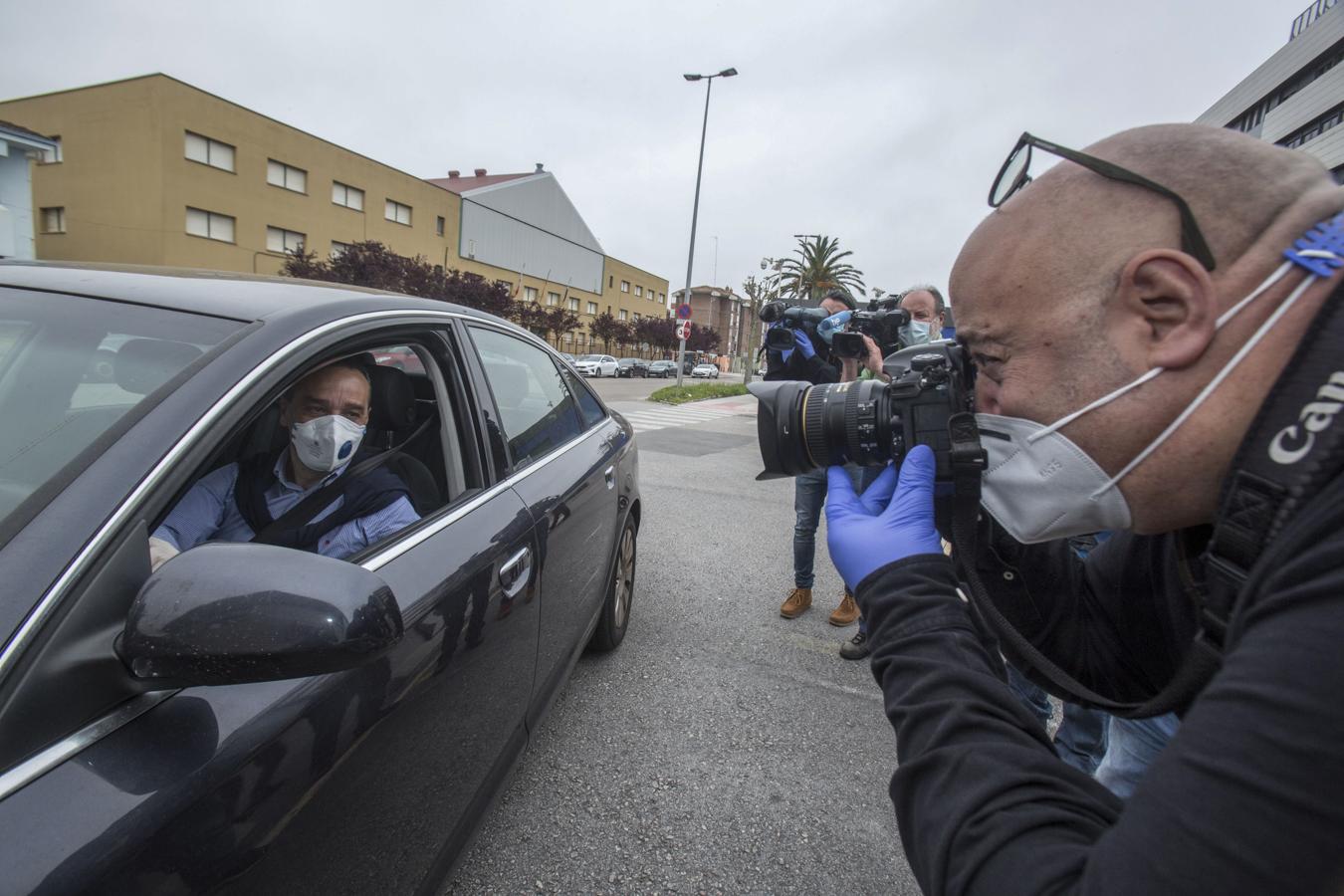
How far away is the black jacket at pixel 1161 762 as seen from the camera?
1.58 feet

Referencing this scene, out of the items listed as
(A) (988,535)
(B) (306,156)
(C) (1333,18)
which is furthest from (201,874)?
(C) (1333,18)

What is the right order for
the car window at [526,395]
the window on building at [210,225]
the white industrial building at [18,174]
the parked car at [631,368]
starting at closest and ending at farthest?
1. the car window at [526,395]
2. the white industrial building at [18,174]
3. the window on building at [210,225]
4. the parked car at [631,368]

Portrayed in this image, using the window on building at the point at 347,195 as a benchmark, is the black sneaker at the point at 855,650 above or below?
below

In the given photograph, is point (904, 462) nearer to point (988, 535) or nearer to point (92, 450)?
point (988, 535)

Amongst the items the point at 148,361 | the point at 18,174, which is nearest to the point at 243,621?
the point at 148,361

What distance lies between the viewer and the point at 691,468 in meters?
7.82

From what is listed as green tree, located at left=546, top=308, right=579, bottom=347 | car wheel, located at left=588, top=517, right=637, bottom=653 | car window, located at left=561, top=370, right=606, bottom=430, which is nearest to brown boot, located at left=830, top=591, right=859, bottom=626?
car wheel, located at left=588, top=517, right=637, bottom=653

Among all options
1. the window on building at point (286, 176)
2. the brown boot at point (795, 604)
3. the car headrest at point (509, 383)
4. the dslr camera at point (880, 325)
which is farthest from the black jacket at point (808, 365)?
the window on building at point (286, 176)

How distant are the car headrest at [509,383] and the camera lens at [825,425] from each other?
39.4 inches

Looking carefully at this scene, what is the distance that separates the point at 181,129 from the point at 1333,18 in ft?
154

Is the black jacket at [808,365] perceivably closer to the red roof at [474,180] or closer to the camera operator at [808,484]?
the camera operator at [808,484]

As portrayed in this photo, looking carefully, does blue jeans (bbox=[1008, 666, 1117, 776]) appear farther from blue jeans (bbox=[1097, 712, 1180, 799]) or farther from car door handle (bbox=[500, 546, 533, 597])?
car door handle (bbox=[500, 546, 533, 597])

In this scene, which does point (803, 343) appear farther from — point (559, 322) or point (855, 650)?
point (559, 322)

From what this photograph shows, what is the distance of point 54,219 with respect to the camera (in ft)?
77.3
